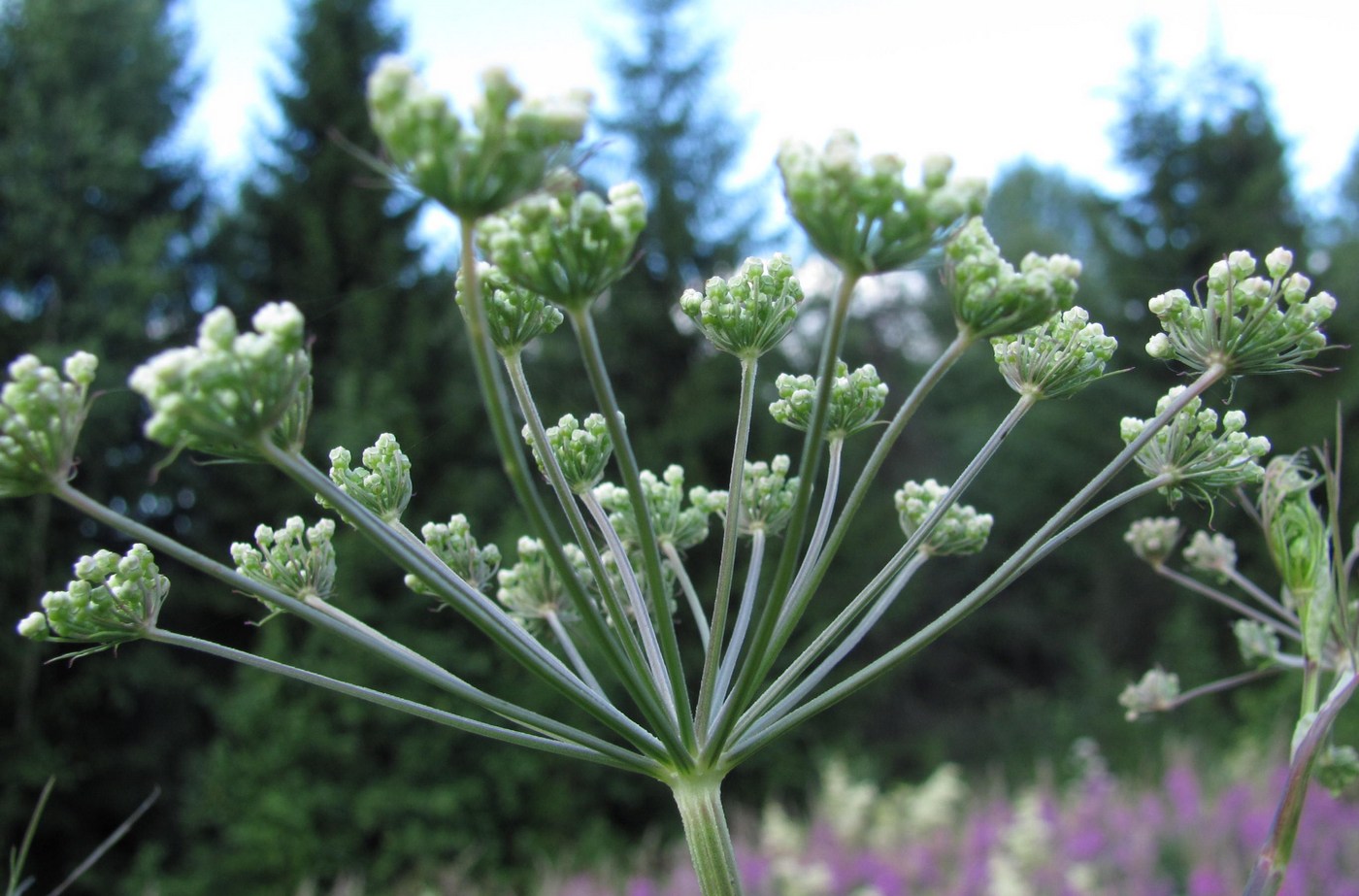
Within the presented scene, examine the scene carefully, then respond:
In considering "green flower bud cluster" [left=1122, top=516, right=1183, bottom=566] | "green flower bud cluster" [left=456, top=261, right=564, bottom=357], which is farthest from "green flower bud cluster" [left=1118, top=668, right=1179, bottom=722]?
"green flower bud cluster" [left=456, top=261, right=564, bottom=357]

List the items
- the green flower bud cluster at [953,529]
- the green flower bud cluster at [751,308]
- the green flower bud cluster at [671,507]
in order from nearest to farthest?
the green flower bud cluster at [751,308], the green flower bud cluster at [953,529], the green flower bud cluster at [671,507]

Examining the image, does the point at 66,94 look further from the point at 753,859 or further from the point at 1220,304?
the point at 1220,304

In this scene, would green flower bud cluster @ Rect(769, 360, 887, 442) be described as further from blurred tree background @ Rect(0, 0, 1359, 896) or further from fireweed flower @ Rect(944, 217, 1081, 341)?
blurred tree background @ Rect(0, 0, 1359, 896)

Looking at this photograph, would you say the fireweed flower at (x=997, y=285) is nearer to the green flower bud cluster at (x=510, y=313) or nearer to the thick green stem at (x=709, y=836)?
the green flower bud cluster at (x=510, y=313)

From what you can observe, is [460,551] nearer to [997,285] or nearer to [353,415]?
[997,285]

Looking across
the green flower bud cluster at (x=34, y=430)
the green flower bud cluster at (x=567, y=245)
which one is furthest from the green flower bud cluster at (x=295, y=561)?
the green flower bud cluster at (x=567, y=245)

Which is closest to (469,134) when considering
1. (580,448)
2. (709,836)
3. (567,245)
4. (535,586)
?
(567,245)
